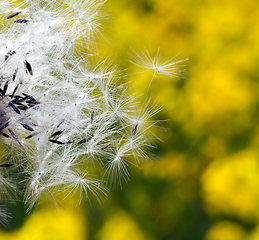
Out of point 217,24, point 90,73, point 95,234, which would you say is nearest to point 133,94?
point 90,73

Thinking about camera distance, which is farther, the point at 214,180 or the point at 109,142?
the point at 214,180

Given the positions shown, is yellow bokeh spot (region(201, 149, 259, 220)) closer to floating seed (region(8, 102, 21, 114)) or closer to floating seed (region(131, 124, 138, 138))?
floating seed (region(131, 124, 138, 138))

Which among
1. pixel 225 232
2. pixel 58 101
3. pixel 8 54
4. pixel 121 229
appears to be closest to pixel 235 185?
pixel 225 232

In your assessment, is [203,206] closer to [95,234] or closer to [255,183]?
[255,183]


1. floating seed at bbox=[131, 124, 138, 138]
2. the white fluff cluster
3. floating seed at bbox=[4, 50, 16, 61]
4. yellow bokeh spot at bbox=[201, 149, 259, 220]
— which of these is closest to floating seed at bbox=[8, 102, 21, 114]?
the white fluff cluster

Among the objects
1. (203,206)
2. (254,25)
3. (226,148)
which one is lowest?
(203,206)

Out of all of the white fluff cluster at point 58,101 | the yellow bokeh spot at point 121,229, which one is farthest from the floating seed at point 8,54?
the yellow bokeh spot at point 121,229
